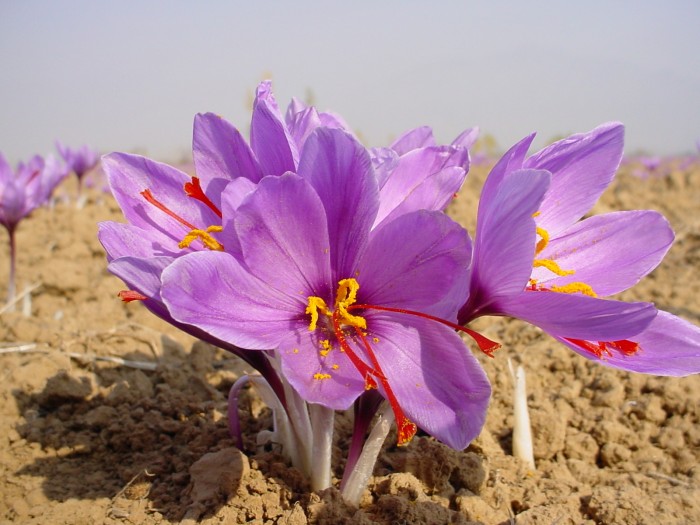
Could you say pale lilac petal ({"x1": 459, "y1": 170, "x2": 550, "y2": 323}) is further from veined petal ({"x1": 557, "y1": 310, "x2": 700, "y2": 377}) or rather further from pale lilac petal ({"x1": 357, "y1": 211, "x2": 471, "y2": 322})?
veined petal ({"x1": 557, "y1": 310, "x2": 700, "y2": 377})

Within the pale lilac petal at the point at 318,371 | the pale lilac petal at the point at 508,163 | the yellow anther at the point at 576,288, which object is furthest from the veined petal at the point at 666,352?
the pale lilac petal at the point at 318,371

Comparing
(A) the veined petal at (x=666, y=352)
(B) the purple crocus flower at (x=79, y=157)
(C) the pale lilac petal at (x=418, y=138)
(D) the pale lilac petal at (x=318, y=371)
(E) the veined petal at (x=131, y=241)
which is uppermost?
(C) the pale lilac petal at (x=418, y=138)

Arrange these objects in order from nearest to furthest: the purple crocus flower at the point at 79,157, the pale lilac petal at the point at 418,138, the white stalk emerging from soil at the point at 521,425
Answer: the pale lilac petal at the point at 418,138
the white stalk emerging from soil at the point at 521,425
the purple crocus flower at the point at 79,157

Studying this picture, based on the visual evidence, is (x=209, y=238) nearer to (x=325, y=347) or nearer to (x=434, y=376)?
(x=325, y=347)

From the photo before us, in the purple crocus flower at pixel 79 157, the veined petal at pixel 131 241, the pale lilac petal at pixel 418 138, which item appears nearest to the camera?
the veined petal at pixel 131 241

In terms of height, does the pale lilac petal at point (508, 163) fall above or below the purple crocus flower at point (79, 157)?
above

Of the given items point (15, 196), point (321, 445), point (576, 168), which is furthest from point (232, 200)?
point (15, 196)

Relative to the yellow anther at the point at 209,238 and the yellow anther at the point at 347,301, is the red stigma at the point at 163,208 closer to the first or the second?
the yellow anther at the point at 209,238

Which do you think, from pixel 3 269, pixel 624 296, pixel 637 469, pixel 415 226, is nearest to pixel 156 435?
pixel 415 226
